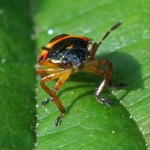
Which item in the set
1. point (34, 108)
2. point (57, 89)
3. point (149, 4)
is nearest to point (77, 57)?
point (57, 89)

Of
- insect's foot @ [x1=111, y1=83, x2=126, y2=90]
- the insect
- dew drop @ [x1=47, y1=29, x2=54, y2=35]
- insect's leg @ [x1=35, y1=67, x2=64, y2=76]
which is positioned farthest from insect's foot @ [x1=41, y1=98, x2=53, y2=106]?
dew drop @ [x1=47, y1=29, x2=54, y2=35]

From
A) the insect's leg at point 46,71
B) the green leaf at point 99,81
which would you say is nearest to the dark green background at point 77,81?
the green leaf at point 99,81

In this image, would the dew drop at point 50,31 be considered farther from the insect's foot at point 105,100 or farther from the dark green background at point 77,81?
the insect's foot at point 105,100

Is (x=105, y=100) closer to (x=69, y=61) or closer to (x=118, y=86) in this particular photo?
(x=118, y=86)

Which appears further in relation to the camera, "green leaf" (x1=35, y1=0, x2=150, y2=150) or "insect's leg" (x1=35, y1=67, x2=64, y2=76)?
"insect's leg" (x1=35, y1=67, x2=64, y2=76)

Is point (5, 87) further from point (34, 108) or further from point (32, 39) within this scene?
point (32, 39)

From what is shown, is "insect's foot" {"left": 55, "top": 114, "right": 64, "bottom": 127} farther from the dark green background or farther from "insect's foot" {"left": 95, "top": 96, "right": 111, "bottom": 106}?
"insect's foot" {"left": 95, "top": 96, "right": 111, "bottom": 106}
